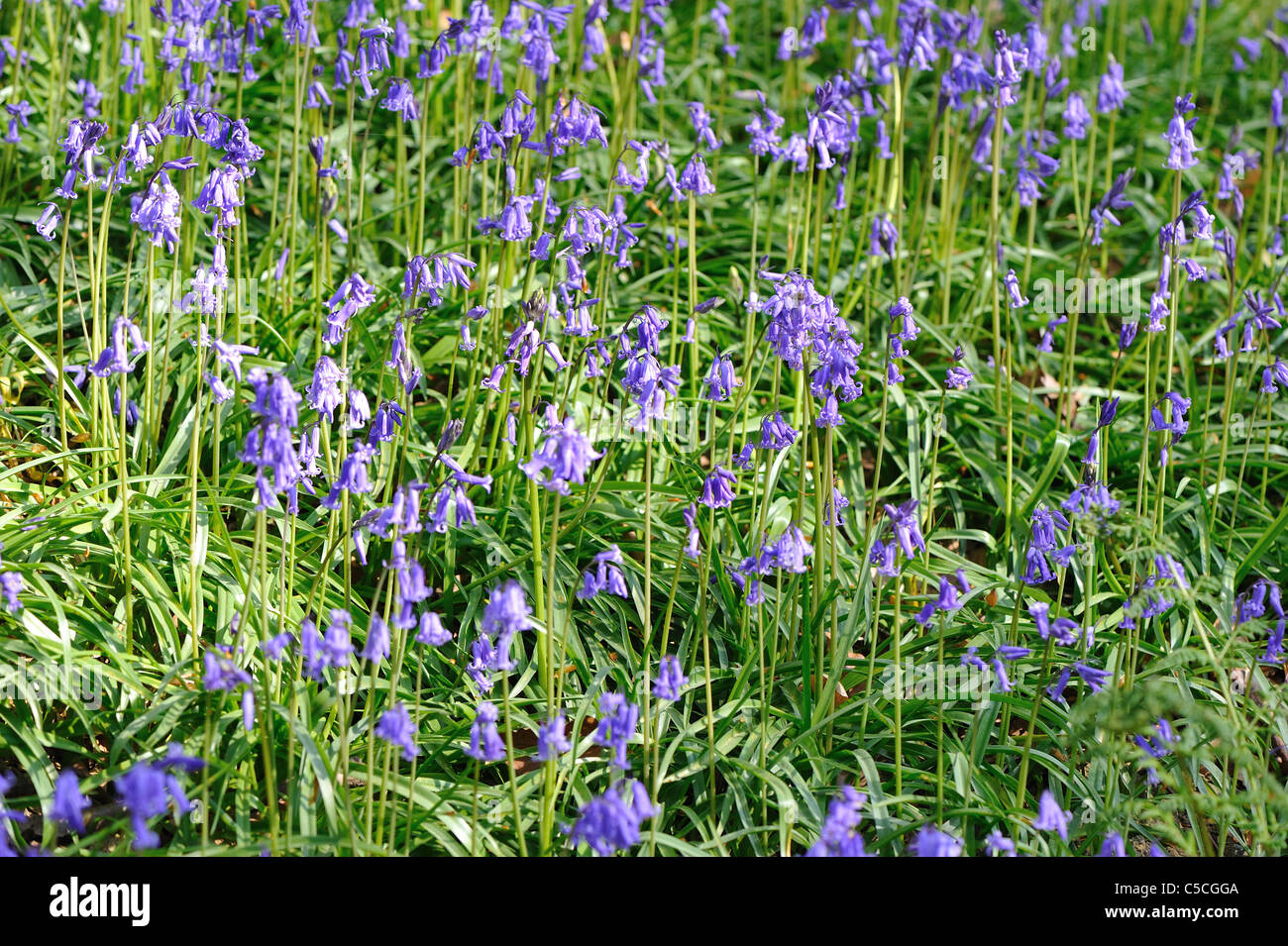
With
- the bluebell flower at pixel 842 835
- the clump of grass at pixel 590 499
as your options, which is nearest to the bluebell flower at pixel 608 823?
the clump of grass at pixel 590 499

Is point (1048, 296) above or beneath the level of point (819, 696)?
above

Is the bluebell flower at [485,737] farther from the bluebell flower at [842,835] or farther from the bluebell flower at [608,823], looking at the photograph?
the bluebell flower at [842,835]

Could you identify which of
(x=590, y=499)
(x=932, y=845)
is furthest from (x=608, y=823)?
(x=590, y=499)

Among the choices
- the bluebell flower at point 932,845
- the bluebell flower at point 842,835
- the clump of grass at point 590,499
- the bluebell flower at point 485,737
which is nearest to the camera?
the bluebell flower at point 932,845

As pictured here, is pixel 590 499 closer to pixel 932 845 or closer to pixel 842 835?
pixel 842 835

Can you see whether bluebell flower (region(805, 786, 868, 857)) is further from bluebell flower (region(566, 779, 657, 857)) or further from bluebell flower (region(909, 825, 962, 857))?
bluebell flower (region(566, 779, 657, 857))

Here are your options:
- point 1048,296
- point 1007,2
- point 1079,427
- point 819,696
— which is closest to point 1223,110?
point 1007,2

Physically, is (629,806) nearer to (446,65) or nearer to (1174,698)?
(1174,698)

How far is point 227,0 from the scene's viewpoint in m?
3.88

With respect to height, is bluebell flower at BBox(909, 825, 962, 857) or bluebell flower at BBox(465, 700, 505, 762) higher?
bluebell flower at BBox(909, 825, 962, 857)

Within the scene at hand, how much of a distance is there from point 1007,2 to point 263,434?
22.1 ft

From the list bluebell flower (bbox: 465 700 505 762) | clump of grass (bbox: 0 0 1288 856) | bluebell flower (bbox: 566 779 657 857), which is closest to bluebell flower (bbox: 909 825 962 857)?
clump of grass (bbox: 0 0 1288 856)

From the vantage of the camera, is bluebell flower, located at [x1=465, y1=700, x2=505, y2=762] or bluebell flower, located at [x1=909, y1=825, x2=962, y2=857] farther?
bluebell flower, located at [x1=465, y1=700, x2=505, y2=762]

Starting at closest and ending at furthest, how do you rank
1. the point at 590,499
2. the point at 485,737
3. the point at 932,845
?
the point at 932,845 → the point at 485,737 → the point at 590,499
